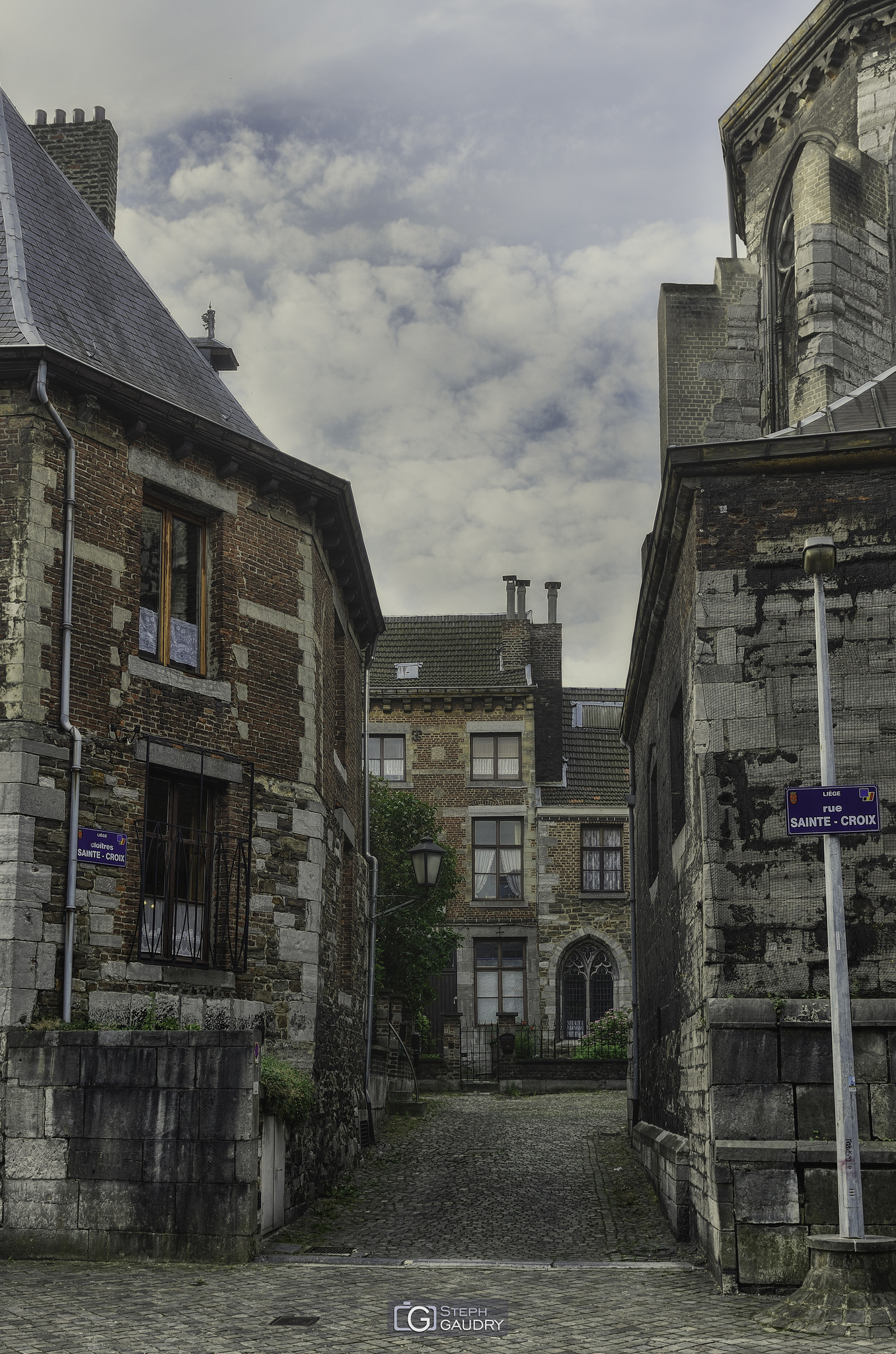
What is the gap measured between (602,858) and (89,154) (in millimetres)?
21190

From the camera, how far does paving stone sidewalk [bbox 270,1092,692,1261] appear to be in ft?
35.4

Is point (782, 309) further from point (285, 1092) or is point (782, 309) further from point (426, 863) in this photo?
point (285, 1092)

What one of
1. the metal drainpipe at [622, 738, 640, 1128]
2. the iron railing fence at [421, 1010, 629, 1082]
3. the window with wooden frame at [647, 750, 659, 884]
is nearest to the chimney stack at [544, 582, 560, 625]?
the iron railing fence at [421, 1010, 629, 1082]

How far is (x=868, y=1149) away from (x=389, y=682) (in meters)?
26.7

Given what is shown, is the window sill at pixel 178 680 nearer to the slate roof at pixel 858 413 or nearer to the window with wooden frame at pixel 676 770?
the window with wooden frame at pixel 676 770

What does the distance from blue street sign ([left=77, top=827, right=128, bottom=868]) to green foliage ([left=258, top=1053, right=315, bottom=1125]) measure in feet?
6.98

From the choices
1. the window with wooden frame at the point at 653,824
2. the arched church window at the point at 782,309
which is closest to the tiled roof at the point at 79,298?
the window with wooden frame at the point at 653,824

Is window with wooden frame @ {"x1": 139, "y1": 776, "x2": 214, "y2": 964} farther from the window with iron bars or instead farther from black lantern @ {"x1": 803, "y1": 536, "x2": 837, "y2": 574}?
black lantern @ {"x1": 803, "y1": 536, "x2": 837, "y2": 574}

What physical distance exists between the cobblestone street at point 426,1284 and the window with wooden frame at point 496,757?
19127mm

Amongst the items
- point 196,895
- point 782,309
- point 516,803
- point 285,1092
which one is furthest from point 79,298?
point 516,803

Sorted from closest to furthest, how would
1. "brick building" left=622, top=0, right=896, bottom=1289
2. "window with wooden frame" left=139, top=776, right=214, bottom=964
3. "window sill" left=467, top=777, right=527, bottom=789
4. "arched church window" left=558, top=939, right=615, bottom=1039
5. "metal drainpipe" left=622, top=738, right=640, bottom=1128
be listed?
1. "brick building" left=622, top=0, right=896, bottom=1289
2. "window with wooden frame" left=139, top=776, right=214, bottom=964
3. "metal drainpipe" left=622, top=738, right=640, bottom=1128
4. "arched church window" left=558, top=939, right=615, bottom=1039
5. "window sill" left=467, top=777, right=527, bottom=789

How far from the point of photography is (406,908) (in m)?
25.4

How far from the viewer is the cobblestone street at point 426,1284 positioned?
24.3 ft

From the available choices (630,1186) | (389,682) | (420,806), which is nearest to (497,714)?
(389,682)
